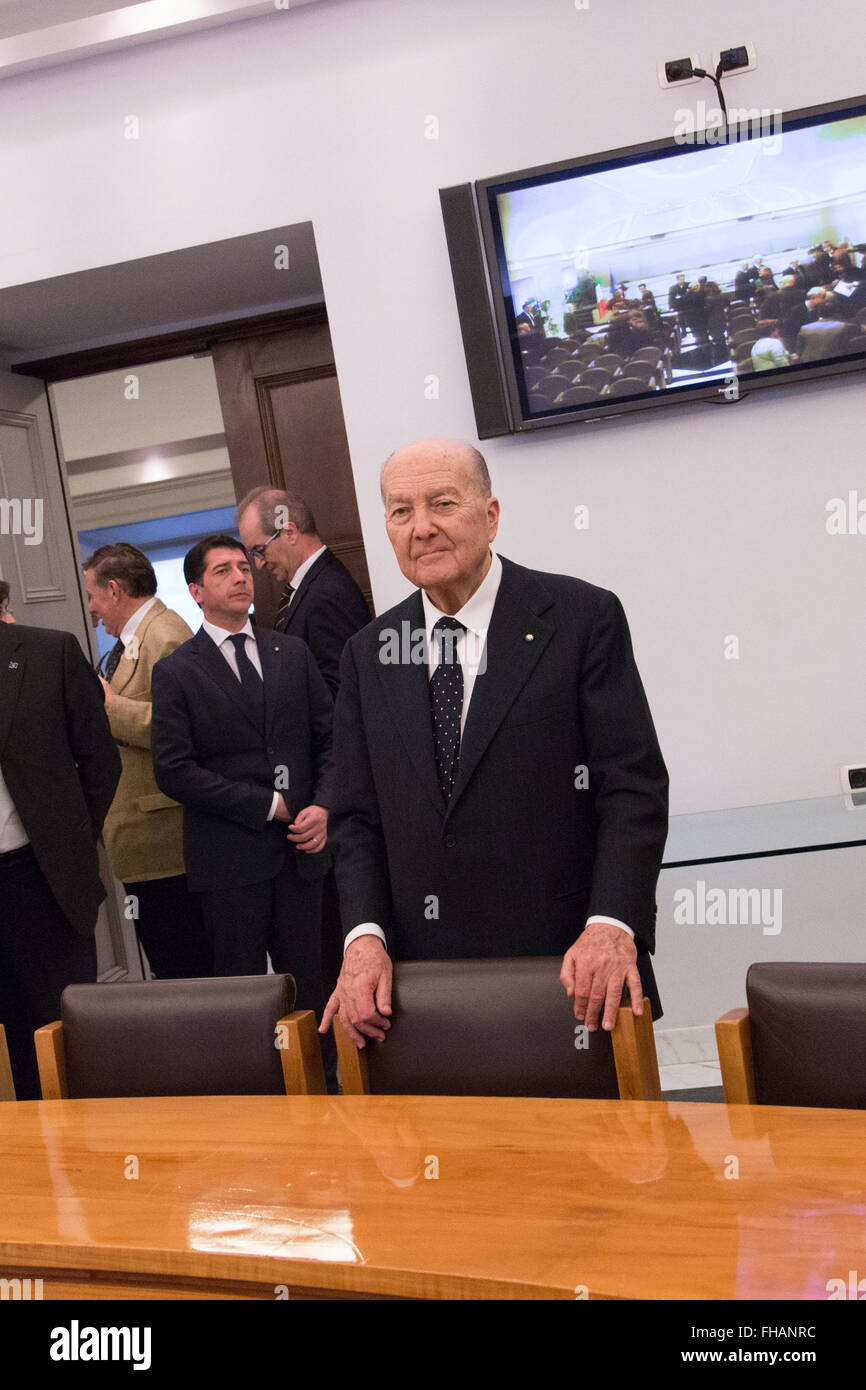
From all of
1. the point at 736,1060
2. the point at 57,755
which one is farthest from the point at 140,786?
the point at 736,1060

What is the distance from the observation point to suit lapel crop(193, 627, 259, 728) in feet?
11.7

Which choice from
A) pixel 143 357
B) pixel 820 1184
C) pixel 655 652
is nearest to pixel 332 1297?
pixel 820 1184

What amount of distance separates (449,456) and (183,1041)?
106 cm

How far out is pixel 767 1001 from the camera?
1.66 meters

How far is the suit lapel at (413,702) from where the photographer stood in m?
2.16

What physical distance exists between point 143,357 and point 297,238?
122 cm

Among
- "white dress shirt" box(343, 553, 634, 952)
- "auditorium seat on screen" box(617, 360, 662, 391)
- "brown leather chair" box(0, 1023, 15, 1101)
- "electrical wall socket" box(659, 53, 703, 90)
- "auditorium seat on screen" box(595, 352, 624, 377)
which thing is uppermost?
"electrical wall socket" box(659, 53, 703, 90)

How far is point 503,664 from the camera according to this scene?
2.16 meters

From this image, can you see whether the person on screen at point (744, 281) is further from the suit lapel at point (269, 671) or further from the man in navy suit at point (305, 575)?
the suit lapel at point (269, 671)

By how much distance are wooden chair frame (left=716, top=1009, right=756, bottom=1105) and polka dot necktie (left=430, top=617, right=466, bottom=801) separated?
69 centimetres

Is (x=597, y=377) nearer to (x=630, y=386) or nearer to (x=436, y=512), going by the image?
(x=630, y=386)

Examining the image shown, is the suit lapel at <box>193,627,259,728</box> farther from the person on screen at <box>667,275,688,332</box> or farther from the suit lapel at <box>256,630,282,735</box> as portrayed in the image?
the person on screen at <box>667,275,688,332</box>

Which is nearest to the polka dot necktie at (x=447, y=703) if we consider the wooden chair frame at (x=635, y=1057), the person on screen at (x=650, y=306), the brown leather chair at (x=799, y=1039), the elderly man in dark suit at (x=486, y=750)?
the elderly man in dark suit at (x=486, y=750)

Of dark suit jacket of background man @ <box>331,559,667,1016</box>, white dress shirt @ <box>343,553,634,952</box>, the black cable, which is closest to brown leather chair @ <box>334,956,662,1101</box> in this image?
dark suit jacket of background man @ <box>331,559,667,1016</box>
